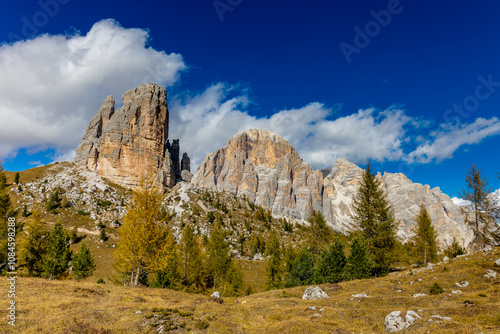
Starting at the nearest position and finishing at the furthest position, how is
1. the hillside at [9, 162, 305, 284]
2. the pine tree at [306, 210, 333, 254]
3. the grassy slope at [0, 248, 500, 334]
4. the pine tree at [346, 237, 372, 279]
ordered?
1. the grassy slope at [0, 248, 500, 334]
2. the pine tree at [346, 237, 372, 279]
3. the pine tree at [306, 210, 333, 254]
4. the hillside at [9, 162, 305, 284]

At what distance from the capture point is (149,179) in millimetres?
24844

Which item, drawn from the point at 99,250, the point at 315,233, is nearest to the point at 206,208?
the point at 99,250

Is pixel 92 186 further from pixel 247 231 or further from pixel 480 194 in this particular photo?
pixel 480 194

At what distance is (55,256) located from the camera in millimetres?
36875

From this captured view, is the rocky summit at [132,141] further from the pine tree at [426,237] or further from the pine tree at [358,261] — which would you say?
the pine tree at [358,261]

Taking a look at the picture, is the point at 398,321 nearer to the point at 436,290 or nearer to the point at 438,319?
the point at 438,319

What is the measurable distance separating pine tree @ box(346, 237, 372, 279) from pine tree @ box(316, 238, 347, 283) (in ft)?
3.51

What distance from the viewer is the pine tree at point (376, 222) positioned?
102 ft

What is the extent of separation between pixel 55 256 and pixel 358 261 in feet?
142

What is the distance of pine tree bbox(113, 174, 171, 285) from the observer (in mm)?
22609

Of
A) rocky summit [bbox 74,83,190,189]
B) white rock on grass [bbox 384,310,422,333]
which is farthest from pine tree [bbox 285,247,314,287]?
rocky summit [bbox 74,83,190,189]

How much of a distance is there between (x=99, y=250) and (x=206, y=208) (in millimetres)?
49716

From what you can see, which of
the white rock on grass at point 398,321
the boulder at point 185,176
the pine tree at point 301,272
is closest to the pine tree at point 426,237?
the pine tree at point 301,272

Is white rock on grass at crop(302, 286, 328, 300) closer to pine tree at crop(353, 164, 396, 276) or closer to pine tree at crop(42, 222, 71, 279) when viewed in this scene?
pine tree at crop(353, 164, 396, 276)
